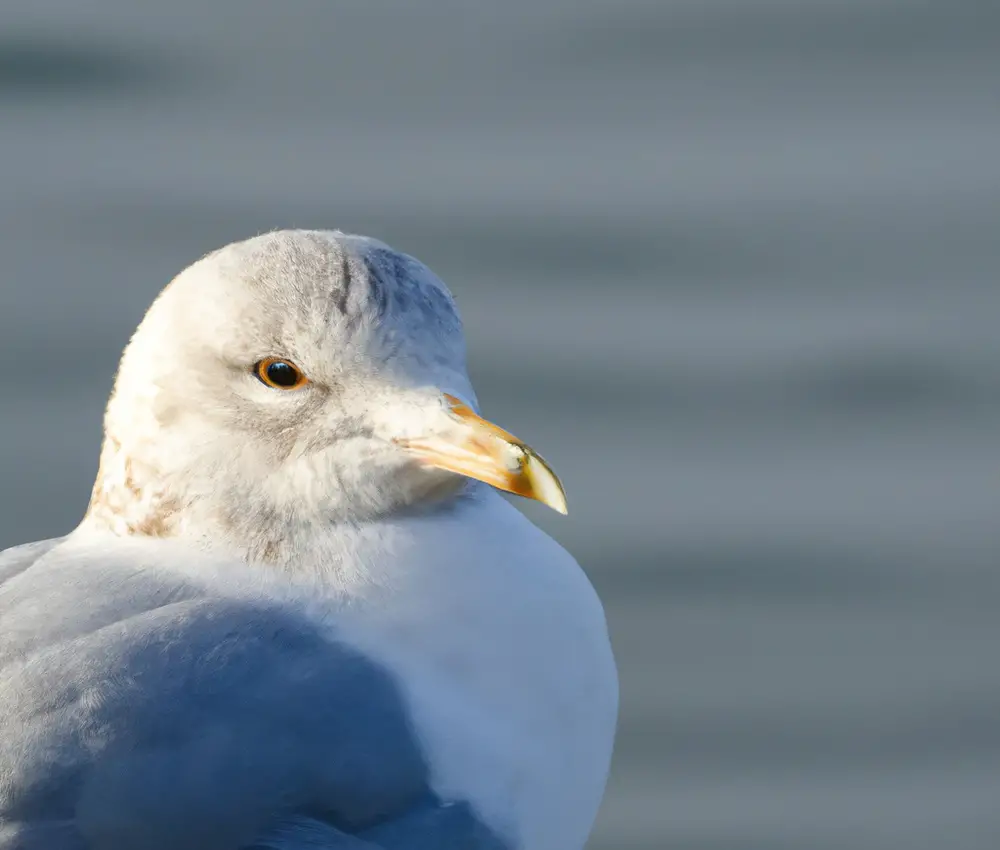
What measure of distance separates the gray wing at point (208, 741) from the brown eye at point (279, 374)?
277mm

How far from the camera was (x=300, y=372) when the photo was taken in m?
2.59

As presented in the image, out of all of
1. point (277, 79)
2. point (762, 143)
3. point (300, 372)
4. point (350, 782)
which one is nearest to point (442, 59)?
point (277, 79)

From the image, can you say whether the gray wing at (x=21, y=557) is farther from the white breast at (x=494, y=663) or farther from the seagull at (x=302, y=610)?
the white breast at (x=494, y=663)

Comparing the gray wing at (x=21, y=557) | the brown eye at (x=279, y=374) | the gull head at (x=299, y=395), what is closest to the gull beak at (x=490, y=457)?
the gull head at (x=299, y=395)

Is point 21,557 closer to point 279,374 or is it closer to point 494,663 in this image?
point 279,374

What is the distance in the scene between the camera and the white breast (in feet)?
8.25

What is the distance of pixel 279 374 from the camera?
2.60 metres

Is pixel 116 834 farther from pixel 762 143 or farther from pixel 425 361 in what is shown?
pixel 762 143

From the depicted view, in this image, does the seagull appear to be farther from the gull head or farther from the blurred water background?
the blurred water background

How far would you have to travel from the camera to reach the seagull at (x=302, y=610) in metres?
2.42

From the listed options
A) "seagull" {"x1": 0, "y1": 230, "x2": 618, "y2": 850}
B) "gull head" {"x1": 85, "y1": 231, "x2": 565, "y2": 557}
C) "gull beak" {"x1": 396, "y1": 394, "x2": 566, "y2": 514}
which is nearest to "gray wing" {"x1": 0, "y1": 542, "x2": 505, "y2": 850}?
"seagull" {"x1": 0, "y1": 230, "x2": 618, "y2": 850}

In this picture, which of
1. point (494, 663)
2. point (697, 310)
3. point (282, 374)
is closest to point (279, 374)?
point (282, 374)

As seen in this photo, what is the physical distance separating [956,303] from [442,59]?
141cm

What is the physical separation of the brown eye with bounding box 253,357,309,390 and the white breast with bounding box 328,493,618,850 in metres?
0.22
